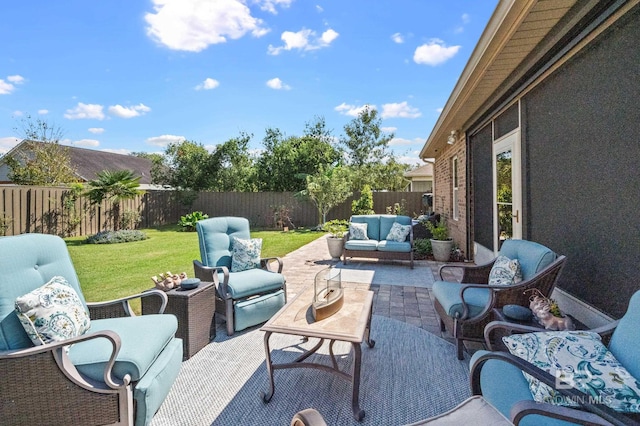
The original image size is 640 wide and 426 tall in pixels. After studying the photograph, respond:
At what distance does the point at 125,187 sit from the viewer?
1087 cm

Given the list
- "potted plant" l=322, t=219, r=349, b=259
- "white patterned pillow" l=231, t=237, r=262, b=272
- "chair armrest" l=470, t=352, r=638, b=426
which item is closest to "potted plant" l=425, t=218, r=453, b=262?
"potted plant" l=322, t=219, r=349, b=259

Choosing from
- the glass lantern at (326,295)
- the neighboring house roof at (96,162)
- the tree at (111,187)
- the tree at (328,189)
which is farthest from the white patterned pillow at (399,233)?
the neighboring house roof at (96,162)

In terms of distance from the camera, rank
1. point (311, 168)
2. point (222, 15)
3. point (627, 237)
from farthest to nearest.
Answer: point (311, 168), point (222, 15), point (627, 237)

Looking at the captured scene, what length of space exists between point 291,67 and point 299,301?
31.4 ft

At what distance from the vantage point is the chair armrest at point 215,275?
10.8 feet

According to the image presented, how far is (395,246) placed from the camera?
20.9 feet

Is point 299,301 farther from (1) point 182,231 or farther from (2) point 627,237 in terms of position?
(1) point 182,231

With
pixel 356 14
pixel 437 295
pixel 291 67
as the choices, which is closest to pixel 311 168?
pixel 291 67

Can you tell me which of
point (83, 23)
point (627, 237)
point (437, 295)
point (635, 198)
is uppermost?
point (83, 23)

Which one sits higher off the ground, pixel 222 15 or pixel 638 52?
pixel 222 15

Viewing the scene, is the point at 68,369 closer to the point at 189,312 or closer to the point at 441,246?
the point at 189,312

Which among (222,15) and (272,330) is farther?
(222,15)

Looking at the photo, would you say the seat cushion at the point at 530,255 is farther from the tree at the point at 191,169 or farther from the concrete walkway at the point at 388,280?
the tree at the point at 191,169

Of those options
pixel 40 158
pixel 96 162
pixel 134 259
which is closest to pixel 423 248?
pixel 134 259
